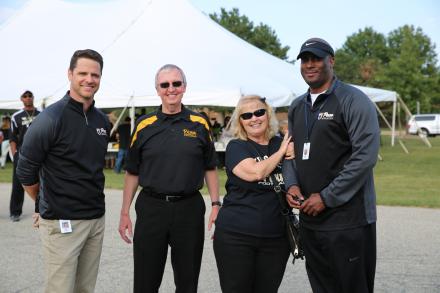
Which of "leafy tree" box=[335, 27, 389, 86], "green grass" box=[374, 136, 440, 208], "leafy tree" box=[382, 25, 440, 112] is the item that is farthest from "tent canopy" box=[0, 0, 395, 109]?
"leafy tree" box=[335, 27, 389, 86]

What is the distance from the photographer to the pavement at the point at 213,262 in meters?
5.19

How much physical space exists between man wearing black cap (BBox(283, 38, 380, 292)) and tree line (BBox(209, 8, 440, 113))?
5557 cm

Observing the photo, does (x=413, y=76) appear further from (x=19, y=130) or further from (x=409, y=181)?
(x=19, y=130)

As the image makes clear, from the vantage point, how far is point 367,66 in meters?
70.4

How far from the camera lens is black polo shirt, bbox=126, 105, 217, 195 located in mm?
3947

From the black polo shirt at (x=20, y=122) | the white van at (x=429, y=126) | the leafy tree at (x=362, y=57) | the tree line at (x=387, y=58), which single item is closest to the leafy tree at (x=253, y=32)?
the tree line at (x=387, y=58)

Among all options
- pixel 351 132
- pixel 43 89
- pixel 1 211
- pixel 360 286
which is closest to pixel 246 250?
pixel 360 286

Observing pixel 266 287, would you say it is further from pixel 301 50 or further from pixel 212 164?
pixel 301 50

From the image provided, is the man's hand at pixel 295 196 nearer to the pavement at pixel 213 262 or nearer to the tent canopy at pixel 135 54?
the pavement at pixel 213 262

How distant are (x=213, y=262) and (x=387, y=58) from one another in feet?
275

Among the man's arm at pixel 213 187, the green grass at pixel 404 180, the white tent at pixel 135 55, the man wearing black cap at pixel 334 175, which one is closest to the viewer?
the man wearing black cap at pixel 334 175

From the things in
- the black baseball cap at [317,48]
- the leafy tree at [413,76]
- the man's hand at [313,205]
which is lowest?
the man's hand at [313,205]

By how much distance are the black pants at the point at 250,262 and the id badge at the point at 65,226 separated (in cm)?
96

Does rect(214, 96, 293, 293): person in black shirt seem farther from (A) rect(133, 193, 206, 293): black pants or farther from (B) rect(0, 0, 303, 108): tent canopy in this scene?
(B) rect(0, 0, 303, 108): tent canopy
